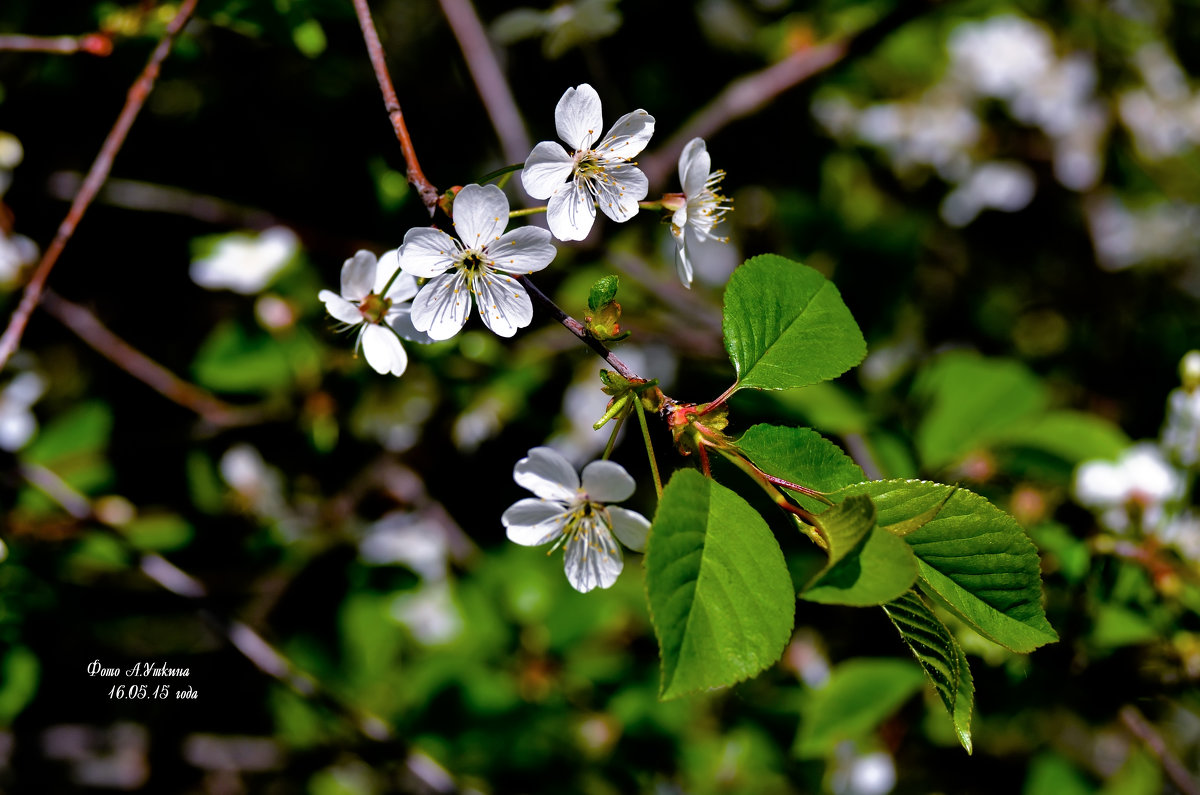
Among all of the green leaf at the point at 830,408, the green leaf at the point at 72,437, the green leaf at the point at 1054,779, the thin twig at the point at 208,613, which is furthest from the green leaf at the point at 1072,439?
the green leaf at the point at 72,437

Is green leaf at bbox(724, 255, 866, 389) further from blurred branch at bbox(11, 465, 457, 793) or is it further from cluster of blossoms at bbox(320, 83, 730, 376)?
blurred branch at bbox(11, 465, 457, 793)

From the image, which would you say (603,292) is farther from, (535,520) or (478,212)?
(535,520)

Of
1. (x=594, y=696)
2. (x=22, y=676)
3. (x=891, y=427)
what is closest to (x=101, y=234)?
(x=22, y=676)

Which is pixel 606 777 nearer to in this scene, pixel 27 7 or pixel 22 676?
pixel 22 676

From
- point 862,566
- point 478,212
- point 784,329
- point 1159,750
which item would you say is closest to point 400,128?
point 478,212

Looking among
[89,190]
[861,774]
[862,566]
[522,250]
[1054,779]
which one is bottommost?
[1054,779]

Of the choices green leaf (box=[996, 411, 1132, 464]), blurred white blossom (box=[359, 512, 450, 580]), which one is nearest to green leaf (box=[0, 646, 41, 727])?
blurred white blossom (box=[359, 512, 450, 580])
